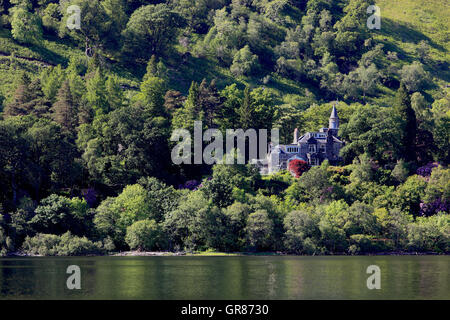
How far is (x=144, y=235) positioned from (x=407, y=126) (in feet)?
158

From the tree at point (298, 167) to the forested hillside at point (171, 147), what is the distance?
1.86 feet

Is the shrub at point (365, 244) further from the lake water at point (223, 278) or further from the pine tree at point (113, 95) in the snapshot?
the pine tree at point (113, 95)

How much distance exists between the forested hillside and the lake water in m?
8.38

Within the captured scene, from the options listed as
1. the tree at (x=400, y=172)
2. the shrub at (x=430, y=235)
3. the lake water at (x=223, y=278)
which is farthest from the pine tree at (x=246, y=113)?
the lake water at (x=223, y=278)

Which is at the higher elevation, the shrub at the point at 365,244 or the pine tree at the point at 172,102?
the pine tree at the point at 172,102

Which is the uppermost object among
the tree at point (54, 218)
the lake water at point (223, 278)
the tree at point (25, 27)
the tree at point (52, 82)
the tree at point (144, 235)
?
the tree at point (25, 27)

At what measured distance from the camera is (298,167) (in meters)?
108

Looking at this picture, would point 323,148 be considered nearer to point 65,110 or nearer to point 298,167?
point 298,167

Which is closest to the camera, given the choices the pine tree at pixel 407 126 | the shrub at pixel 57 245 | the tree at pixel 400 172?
the shrub at pixel 57 245

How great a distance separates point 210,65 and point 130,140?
6775cm

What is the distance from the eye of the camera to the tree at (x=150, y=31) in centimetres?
15725

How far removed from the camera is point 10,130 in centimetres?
9362

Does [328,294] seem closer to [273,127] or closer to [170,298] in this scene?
[170,298]

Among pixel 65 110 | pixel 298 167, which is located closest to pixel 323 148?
pixel 298 167
